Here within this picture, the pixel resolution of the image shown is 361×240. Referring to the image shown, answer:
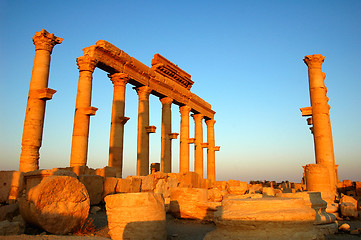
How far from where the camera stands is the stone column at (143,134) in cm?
1936

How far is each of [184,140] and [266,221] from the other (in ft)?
65.0

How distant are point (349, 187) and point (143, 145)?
1677 cm

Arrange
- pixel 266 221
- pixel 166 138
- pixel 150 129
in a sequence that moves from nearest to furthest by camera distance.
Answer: pixel 266 221, pixel 150 129, pixel 166 138

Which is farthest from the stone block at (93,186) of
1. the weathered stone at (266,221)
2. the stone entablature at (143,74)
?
the stone entablature at (143,74)

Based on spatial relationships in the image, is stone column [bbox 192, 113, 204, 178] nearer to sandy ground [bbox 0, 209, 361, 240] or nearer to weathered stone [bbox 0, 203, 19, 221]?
sandy ground [bbox 0, 209, 361, 240]

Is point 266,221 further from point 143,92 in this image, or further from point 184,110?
point 184,110

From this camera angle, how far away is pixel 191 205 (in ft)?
34.2

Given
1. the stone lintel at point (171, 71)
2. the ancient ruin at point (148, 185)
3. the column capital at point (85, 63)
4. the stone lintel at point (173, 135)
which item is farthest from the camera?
the stone lintel at point (173, 135)

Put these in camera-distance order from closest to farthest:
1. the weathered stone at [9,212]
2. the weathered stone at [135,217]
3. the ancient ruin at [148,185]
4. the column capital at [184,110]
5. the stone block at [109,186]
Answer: the ancient ruin at [148,185]
the weathered stone at [135,217]
the weathered stone at [9,212]
the stone block at [109,186]
the column capital at [184,110]

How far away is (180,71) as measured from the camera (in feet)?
81.4

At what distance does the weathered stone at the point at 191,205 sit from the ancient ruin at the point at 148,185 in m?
0.03

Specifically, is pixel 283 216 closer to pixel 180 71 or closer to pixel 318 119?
pixel 318 119

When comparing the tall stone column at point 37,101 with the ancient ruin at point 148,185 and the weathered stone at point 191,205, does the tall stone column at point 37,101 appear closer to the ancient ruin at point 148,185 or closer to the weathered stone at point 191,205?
the ancient ruin at point 148,185

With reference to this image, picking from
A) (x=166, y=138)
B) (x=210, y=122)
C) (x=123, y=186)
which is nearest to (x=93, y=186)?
(x=123, y=186)
